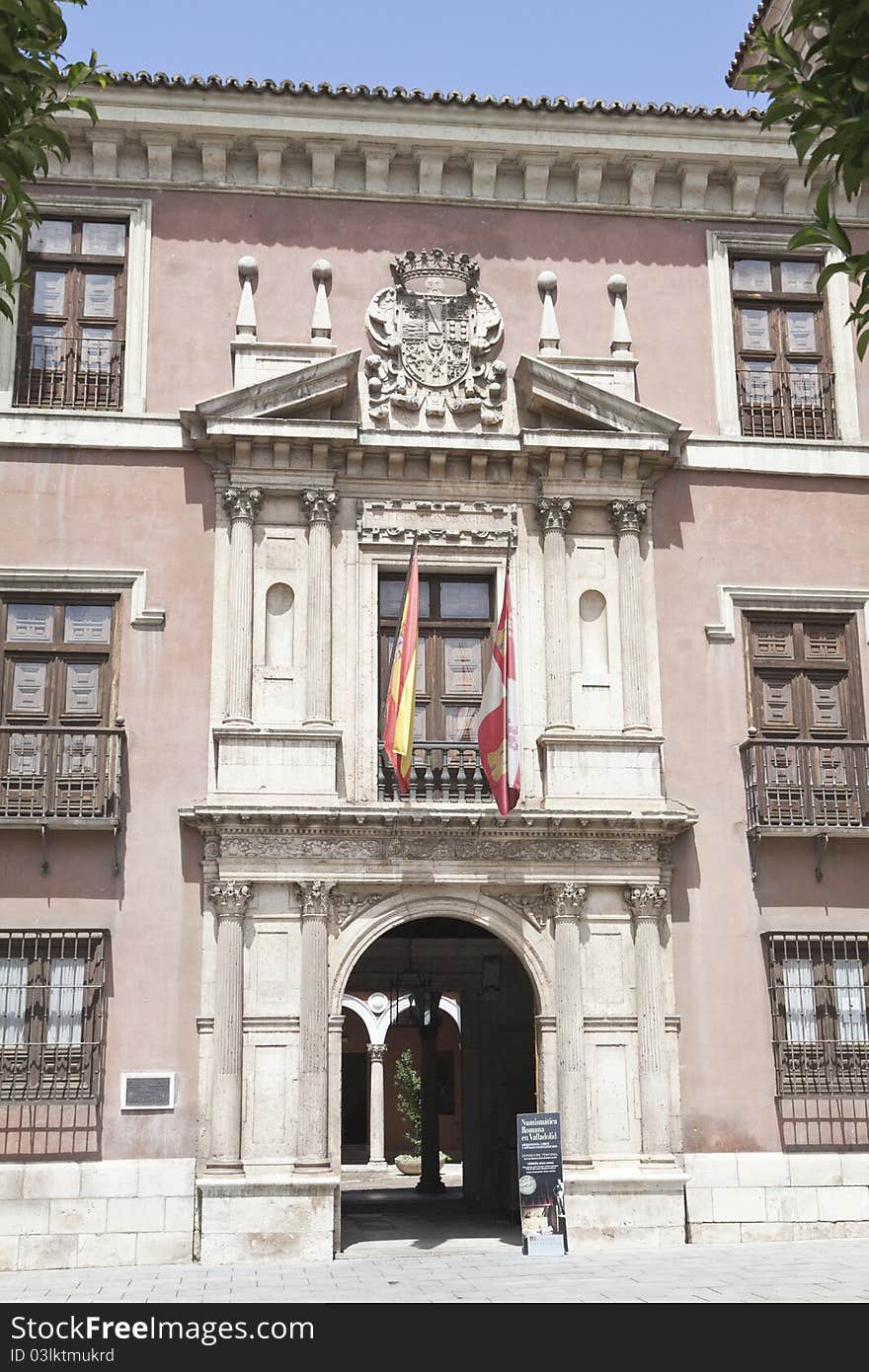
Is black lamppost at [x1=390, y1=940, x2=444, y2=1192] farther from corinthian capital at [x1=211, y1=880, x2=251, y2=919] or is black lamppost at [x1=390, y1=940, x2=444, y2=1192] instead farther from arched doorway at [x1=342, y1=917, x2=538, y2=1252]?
corinthian capital at [x1=211, y1=880, x2=251, y2=919]

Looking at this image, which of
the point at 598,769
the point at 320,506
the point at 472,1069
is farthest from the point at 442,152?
the point at 472,1069

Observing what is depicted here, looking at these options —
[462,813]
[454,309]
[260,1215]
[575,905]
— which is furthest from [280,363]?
[260,1215]

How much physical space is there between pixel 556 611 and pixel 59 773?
18.3 ft

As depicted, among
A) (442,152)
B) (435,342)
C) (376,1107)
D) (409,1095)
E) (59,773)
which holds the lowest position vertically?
(376,1107)

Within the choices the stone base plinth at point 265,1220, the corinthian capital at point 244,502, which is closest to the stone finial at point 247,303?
the corinthian capital at point 244,502

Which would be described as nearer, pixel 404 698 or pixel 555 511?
pixel 404 698

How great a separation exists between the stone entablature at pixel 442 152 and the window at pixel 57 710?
16.9ft

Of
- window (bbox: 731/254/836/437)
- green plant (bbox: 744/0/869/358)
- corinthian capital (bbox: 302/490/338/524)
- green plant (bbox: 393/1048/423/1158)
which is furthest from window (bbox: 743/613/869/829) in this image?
green plant (bbox: 393/1048/423/1158)

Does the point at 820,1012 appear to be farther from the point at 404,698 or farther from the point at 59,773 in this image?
the point at 59,773

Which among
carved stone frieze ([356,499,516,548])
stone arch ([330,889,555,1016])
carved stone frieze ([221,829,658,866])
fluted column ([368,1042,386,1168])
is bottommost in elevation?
fluted column ([368,1042,386,1168])

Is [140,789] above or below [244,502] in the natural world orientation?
below

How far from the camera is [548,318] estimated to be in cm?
1855

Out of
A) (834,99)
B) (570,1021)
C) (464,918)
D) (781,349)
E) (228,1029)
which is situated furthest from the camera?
(781,349)

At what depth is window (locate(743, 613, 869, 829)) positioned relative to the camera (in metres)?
17.4
